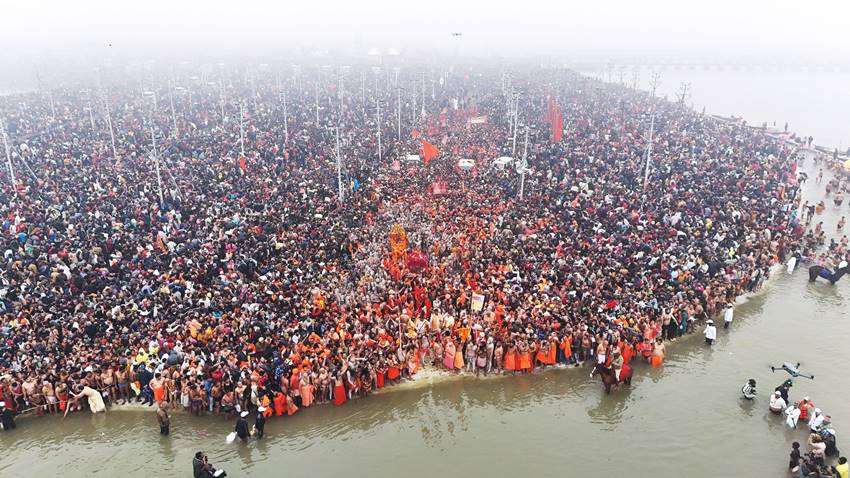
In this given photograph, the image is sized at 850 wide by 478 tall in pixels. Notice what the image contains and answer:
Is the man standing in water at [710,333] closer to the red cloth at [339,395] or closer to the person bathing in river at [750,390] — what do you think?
the person bathing in river at [750,390]

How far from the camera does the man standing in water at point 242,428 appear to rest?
1286 cm

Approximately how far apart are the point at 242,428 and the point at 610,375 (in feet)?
30.7

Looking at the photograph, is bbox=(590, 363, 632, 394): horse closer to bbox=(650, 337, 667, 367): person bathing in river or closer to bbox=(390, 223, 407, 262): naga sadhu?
bbox=(650, 337, 667, 367): person bathing in river

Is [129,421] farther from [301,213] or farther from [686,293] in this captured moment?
[686,293]

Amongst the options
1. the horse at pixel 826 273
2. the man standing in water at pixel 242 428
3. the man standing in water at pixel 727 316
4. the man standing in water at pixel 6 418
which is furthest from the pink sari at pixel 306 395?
the horse at pixel 826 273

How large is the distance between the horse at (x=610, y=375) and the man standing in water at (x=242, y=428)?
358 inches

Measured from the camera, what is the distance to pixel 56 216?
2316 centimetres

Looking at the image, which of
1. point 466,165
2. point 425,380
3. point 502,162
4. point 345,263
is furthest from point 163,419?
point 502,162

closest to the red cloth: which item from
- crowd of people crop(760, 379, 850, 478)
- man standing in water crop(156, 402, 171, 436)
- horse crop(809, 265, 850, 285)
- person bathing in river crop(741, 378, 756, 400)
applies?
man standing in water crop(156, 402, 171, 436)

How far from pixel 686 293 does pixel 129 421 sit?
16.9 meters

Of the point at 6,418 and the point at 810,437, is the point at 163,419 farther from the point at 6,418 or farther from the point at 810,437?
the point at 810,437

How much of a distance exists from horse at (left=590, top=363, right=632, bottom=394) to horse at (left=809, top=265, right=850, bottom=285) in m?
11.7

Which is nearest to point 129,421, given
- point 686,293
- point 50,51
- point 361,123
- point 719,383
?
point 719,383

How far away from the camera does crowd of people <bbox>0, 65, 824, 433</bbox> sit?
1464 centimetres
